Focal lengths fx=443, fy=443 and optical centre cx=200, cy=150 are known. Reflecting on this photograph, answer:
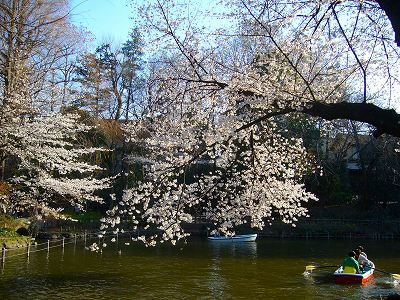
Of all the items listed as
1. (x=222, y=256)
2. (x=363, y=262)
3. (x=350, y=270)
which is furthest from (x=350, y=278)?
(x=222, y=256)

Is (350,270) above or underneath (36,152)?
underneath

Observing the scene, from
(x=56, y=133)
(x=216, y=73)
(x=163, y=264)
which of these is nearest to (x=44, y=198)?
(x=56, y=133)

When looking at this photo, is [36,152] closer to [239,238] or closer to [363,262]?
[363,262]

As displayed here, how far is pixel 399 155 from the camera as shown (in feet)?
88.1

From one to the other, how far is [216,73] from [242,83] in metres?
0.85

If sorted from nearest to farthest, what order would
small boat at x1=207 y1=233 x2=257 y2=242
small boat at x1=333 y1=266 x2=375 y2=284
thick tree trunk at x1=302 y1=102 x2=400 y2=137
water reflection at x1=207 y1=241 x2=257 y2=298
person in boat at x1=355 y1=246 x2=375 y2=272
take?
thick tree trunk at x1=302 y1=102 x2=400 y2=137, water reflection at x1=207 y1=241 x2=257 y2=298, small boat at x1=333 y1=266 x2=375 y2=284, person in boat at x1=355 y1=246 x2=375 y2=272, small boat at x1=207 y1=233 x2=257 y2=242

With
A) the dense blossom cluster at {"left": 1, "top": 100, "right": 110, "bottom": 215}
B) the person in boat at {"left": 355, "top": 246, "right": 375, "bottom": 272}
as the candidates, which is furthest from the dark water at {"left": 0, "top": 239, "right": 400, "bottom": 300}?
the dense blossom cluster at {"left": 1, "top": 100, "right": 110, "bottom": 215}

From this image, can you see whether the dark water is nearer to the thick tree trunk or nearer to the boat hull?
the boat hull

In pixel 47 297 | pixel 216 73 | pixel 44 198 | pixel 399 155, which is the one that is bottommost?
pixel 47 297

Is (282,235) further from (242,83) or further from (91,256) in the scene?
(242,83)

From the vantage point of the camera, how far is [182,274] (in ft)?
42.5

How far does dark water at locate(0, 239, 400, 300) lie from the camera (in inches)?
413

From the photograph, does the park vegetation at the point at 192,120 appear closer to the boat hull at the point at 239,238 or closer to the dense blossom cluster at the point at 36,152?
the dense blossom cluster at the point at 36,152

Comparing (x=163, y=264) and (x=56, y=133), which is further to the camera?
(x=163, y=264)
